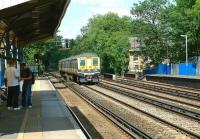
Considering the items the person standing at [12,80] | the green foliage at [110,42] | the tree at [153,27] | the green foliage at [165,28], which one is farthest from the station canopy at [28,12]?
the green foliage at [110,42]

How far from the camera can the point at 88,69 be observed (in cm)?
5050

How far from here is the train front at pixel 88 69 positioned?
5034 cm

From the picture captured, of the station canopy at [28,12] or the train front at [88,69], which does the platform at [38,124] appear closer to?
the station canopy at [28,12]

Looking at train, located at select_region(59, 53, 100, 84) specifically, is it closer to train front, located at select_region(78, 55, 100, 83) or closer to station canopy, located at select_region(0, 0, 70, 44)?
train front, located at select_region(78, 55, 100, 83)

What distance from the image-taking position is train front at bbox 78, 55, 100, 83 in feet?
165

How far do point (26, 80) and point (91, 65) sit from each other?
105 feet

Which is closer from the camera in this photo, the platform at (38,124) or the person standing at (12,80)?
the platform at (38,124)

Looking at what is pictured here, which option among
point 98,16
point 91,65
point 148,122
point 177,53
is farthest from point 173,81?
point 98,16

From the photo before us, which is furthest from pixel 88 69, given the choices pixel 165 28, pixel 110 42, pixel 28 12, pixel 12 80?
pixel 110 42

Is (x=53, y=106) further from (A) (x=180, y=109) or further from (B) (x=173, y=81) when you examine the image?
(B) (x=173, y=81)

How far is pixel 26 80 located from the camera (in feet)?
62.5

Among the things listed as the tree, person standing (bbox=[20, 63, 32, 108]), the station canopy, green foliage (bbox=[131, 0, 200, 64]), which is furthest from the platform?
the tree

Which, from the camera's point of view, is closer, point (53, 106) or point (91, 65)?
point (53, 106)

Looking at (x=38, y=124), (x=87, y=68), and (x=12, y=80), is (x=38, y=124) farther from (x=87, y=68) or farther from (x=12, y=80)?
(x=87, y=68)
